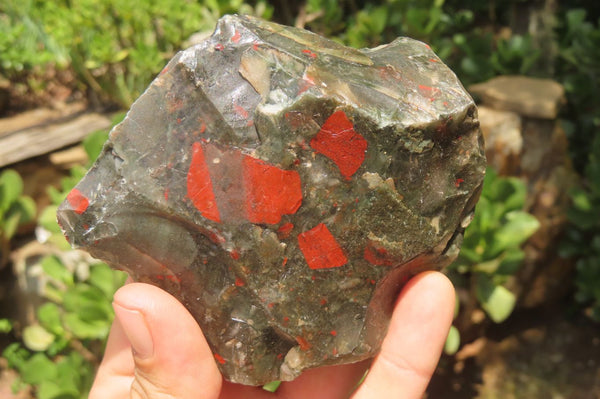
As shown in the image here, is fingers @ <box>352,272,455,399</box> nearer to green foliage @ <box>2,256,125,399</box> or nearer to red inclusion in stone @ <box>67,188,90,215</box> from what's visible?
red inclusion in stone @ <box>67,188,90,215</box>

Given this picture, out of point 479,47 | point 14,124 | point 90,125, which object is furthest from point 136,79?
point 479,47

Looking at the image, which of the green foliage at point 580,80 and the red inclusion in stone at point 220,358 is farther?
the green foliage at point 580,80

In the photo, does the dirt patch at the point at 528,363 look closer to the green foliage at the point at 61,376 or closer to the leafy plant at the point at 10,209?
the green foliage at the point at 61,376

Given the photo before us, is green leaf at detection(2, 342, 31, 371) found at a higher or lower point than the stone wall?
lower

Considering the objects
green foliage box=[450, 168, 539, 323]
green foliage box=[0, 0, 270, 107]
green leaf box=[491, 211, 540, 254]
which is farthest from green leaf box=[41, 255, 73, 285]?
green leaf box=[491, 211, 540, 254]

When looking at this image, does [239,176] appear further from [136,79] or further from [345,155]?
[136,79]

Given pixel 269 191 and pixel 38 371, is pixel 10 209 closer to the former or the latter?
pixel 38 371

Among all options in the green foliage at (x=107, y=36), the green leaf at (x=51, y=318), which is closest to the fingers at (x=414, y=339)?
the green leaf at (x=51, y=318)
